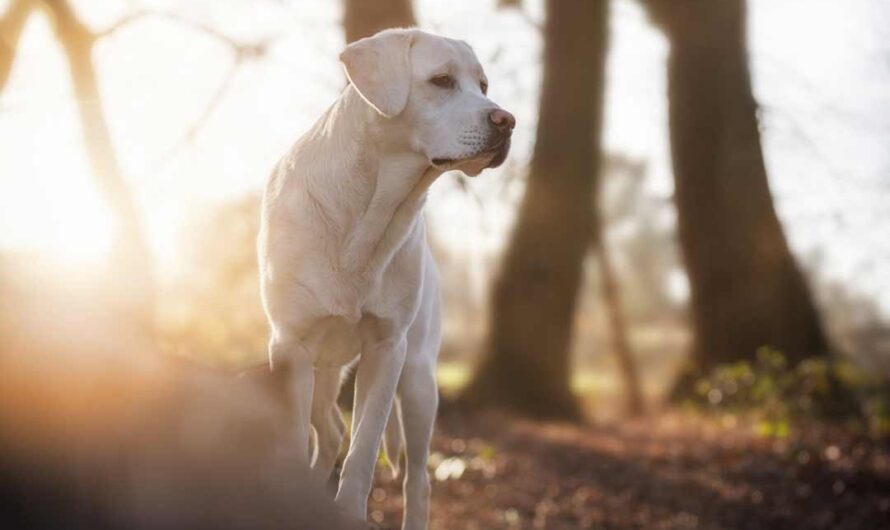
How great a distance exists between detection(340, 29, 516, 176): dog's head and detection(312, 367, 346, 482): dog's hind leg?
109 cm

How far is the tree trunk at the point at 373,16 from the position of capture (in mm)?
9227

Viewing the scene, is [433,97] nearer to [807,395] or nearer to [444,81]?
[444,81]

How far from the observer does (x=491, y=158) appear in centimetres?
459

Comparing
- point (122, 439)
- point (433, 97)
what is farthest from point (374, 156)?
point (122, 439)

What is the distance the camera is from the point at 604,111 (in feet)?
49.6

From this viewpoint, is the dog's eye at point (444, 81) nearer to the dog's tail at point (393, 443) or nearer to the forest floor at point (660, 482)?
the dog's tail at point (393, 443)

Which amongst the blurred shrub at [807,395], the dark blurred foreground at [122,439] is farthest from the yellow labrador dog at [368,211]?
the blurred shrub at [807,395]

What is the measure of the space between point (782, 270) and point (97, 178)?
25.2 feet

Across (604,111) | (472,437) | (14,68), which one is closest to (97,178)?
(14,68)

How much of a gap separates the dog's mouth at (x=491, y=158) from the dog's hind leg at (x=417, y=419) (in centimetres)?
93

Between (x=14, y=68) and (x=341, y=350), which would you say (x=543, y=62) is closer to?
(x=14, y=68)

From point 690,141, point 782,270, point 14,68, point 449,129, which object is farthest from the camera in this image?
point 690,141

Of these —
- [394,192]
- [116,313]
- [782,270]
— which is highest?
[116,313]

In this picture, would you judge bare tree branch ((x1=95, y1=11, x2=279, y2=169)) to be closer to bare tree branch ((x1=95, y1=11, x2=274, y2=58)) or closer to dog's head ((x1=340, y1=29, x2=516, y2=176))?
bare tree branch ((x1=95, y1=11, x2=274, y2=58))
